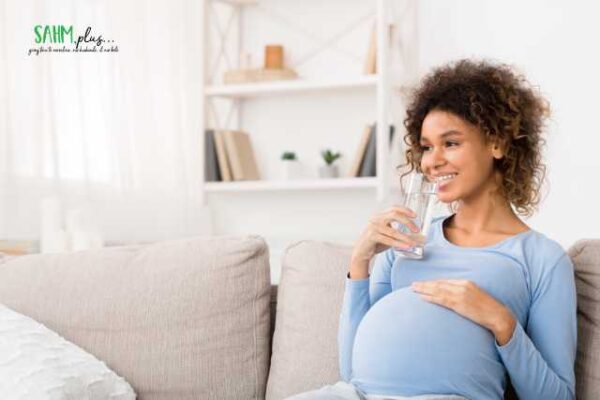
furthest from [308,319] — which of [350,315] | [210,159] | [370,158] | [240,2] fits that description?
[240,2]

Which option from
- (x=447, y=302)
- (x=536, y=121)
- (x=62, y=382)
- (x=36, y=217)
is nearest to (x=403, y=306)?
(x=447, y=302)

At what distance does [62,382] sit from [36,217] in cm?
169

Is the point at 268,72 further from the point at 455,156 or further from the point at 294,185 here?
the point at 455,156

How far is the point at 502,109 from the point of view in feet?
5.65

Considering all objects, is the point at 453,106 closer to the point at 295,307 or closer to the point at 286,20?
the point at 295,307

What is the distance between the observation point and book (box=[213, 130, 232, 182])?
393 centimetres

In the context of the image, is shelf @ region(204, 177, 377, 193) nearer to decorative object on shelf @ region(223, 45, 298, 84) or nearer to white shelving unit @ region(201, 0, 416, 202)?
white shelving unit @ region(201, 0, 416, 202)

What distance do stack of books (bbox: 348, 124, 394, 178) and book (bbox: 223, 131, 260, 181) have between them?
19.9 inches

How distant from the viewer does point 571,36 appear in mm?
3615

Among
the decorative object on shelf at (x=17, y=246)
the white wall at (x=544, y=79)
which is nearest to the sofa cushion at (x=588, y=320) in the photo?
the white wall at (x=544, y=79)

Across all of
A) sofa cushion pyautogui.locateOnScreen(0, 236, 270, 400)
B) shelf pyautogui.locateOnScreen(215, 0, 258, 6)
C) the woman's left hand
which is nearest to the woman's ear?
the woman's left hand

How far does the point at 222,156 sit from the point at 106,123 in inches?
22.0

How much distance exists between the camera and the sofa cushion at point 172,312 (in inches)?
74.4

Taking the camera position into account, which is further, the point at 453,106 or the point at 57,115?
the point at 57,115
